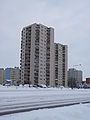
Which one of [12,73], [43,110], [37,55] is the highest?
[37,55]

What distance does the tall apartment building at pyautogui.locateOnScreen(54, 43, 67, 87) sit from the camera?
468 feet

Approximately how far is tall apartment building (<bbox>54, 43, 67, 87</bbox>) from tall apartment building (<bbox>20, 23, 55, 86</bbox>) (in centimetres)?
831

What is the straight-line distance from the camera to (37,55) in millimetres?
127312

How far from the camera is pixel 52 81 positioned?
437ft

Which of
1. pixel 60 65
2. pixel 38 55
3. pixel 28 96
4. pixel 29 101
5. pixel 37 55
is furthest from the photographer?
pixel 60 65

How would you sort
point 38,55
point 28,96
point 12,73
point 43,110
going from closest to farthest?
point 43,110
point 28,96
point 38,55
point 12,73

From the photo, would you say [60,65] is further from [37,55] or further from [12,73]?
[12,73]

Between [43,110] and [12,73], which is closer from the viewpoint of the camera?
[43,110]

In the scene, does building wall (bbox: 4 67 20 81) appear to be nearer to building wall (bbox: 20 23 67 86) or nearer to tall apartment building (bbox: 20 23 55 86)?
building wall (bbox: 20 23 67 86)

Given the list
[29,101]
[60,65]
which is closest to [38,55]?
[60,65]

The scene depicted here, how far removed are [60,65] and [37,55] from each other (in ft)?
82.0

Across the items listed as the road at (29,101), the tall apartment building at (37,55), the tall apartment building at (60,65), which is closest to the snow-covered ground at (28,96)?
the road at (29,101)

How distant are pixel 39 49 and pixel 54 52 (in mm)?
16390

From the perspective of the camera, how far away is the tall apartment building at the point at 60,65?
143m
